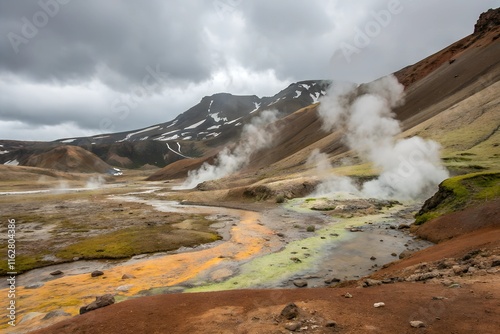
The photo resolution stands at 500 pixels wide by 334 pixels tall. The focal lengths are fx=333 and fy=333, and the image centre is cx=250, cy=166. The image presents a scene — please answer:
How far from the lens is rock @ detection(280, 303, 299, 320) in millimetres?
11609

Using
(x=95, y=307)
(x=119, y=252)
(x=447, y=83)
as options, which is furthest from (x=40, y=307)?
(x=447, y=83)

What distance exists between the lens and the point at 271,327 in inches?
437

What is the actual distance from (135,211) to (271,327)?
162 feet

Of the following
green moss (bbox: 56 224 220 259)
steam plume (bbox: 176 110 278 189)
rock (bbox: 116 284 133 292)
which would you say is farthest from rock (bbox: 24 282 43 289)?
steam plume (bbox: 176 110 278 189)

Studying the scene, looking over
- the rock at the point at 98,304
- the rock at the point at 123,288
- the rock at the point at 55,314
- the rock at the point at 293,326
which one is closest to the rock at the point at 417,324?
the rock at the point at 293,326

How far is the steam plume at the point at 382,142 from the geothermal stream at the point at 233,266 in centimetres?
1915

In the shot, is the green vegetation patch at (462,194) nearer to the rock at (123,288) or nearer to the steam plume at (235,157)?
the rock at (123,288)

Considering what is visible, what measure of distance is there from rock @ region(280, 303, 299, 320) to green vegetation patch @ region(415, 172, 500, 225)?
2503cm

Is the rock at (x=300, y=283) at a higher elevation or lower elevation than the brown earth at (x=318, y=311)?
lower

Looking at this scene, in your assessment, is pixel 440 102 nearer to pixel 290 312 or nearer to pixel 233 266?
pixel 233 266

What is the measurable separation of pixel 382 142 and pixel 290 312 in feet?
260

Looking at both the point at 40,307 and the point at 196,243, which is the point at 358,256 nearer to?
the point at 196,243

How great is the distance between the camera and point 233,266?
953 inches

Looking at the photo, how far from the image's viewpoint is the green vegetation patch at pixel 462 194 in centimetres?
3005
